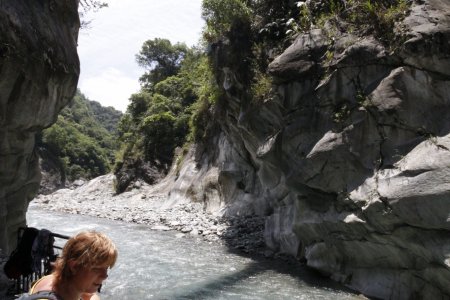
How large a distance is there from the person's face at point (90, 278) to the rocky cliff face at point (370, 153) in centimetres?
836

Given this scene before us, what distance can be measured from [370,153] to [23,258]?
8.41 m

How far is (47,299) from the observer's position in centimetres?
218

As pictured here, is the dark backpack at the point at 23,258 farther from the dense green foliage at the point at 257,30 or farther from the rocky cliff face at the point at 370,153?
the dense green foliage at the point at 257,30

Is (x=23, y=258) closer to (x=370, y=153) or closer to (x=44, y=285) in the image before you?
(x=44, y=285)

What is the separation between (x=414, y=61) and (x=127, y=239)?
535 inches

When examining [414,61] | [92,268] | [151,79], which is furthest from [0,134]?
[151,79]

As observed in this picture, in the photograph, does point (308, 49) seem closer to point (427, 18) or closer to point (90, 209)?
point (427, 18)

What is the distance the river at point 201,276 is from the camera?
36.3 feet

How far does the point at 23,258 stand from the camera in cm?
674

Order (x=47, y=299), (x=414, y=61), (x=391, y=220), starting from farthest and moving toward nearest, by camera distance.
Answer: (x=414, y=61) → (x=391, y=220) → (x=47, y=299)

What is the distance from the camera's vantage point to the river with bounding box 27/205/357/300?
1106 centimetres

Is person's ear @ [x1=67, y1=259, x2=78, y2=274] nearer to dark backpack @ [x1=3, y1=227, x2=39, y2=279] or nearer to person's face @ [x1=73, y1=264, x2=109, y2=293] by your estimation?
person's face @ [x1=73, y1=264, x2=109, y2=293]

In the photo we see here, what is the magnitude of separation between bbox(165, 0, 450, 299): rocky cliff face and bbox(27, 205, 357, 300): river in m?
0.97

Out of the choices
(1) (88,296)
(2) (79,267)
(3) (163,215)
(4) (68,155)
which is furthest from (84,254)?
(4) (68,155)
